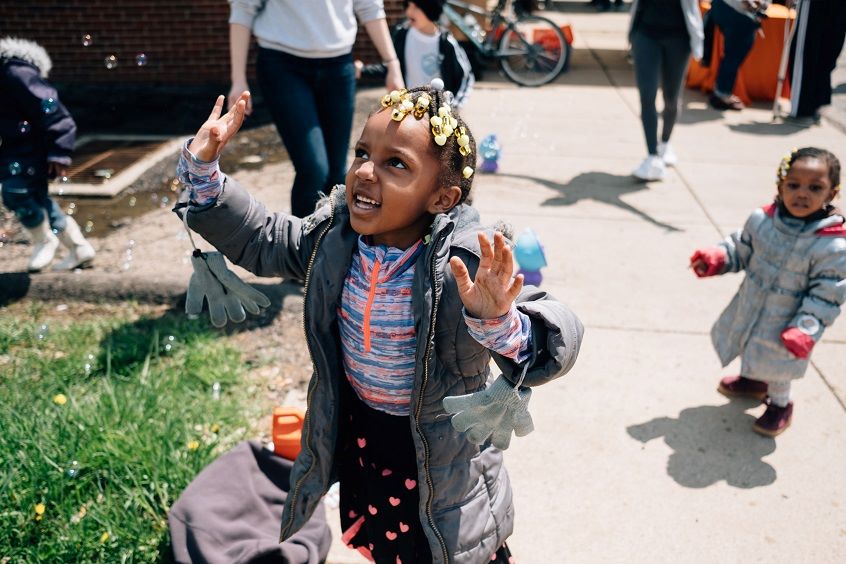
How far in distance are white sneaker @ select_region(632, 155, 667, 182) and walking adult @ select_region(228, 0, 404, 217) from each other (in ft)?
9.45

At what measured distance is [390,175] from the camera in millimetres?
1712

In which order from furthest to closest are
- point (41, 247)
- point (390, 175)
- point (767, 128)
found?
point (767, 128), point (41, 247), point (390, 175)

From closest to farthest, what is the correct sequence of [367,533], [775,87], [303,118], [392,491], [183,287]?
[392,491]
[367,533]
[303,118]
[183,287]
[775,87]

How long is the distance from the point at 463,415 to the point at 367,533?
77 cm

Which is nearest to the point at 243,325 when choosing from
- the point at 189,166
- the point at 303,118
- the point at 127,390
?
the point at 127,390

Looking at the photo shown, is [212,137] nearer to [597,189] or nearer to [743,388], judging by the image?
[743,388]

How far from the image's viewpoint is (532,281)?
431 centimetres

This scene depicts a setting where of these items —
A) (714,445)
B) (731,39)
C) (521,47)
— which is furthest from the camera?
(521,47)

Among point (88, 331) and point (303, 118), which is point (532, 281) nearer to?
point (303, 118)

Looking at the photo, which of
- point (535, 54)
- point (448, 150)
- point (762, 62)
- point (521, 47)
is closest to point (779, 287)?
point (448, 150)

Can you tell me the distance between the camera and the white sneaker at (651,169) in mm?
6023

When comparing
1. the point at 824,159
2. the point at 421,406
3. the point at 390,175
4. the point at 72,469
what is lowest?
the point at 72,469

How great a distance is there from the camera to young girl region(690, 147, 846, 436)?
277 cm

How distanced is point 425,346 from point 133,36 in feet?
28.2
